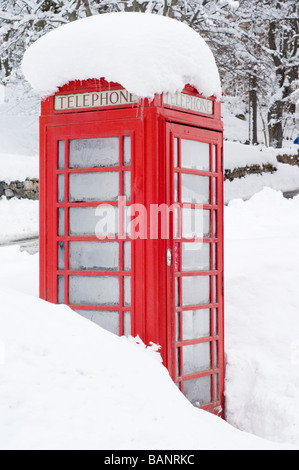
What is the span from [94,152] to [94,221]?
58 centimetres

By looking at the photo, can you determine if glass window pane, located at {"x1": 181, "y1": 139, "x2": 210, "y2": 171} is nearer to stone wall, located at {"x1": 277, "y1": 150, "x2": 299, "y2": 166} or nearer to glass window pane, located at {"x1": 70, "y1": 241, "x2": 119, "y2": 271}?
glass window pane, located at {"x1": 70, "y1": 241, "x2": 119, "y2": 271}

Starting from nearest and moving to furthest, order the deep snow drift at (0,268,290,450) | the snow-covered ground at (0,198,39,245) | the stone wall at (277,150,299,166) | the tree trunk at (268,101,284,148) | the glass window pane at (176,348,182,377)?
the deep snow drift at (0,268,290,450), the glass window pane at (176,348,182,377), the snow-covered ground at (0,198,39,245), the stone wall at (277,150,299,166), the tree trunk at (268,101,284,148)

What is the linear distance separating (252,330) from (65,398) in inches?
148

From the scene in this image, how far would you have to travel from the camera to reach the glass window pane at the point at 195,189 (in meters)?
4.87

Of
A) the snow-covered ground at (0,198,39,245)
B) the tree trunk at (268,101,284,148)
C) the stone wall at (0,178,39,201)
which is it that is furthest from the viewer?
the tree trunk at (268,101,284,148)

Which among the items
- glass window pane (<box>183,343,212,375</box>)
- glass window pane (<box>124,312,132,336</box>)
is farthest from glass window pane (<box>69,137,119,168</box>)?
glass window pane (<box>183,343,212,375</box>)

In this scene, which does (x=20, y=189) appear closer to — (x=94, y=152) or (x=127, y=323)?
(x=94, y=152)

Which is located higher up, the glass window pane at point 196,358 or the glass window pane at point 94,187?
the glass window pane at point 94,187

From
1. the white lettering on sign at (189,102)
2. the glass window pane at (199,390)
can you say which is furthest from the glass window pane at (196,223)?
the glass window pane at (199,390)

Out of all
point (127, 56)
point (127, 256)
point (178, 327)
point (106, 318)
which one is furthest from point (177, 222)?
point (127, 56)

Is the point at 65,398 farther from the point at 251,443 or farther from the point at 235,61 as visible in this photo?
the point at 235,61

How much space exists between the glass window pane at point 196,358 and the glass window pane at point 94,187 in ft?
4.78

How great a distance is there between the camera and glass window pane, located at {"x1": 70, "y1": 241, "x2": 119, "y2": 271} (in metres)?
4.80

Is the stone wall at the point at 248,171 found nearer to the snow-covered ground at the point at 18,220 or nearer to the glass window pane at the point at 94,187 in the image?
the snow-covered ground at the point at 18,220
